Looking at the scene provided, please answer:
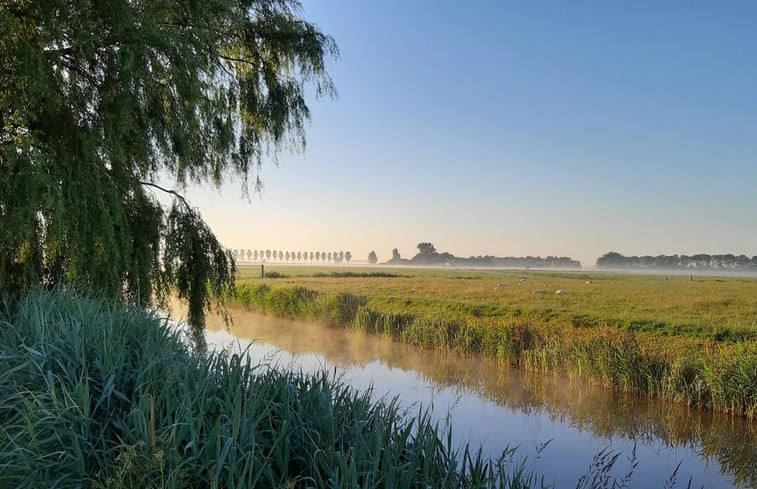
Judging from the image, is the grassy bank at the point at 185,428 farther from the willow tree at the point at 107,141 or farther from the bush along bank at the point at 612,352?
the bush along bank at the point at 612,352

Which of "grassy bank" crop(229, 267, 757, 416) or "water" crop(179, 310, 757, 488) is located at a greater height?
"grassy bank" crop(229, 267, 757, 416)

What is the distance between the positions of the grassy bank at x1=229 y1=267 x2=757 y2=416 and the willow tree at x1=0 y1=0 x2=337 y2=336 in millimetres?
6716

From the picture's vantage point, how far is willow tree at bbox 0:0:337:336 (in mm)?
4660

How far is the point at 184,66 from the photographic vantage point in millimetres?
5676

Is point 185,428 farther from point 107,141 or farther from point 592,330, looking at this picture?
point 592,330

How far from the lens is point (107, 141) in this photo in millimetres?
5203

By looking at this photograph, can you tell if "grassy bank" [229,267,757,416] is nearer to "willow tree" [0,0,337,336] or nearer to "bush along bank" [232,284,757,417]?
"bush along bank" [232,284,757,417]

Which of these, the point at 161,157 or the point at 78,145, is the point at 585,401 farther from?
the point at 78,145

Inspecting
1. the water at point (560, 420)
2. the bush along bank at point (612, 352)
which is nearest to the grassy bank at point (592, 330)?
the bush along bank at point (612, 352)

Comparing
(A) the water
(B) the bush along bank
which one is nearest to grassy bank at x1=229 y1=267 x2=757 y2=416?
(B) the bush along bank

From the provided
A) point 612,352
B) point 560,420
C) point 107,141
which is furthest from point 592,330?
point 107,141

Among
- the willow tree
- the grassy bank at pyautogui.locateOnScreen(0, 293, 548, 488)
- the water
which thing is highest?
the willow tree

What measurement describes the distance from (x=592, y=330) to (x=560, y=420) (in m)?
3.83

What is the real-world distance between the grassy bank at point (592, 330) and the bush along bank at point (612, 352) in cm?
2
